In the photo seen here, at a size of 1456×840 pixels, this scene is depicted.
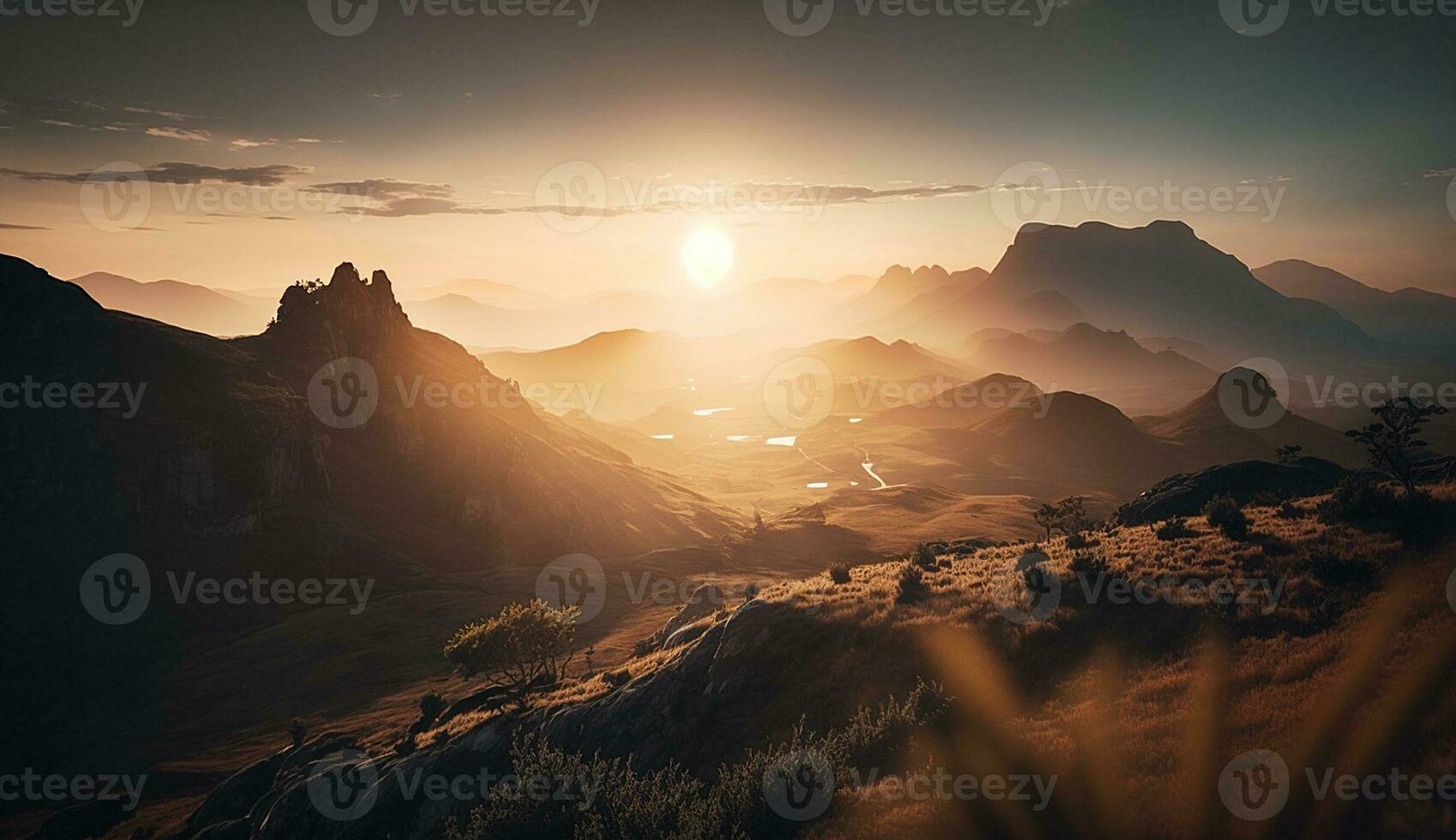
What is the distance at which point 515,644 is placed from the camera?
35406 millimetres

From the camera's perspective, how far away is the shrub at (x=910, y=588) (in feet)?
85.6

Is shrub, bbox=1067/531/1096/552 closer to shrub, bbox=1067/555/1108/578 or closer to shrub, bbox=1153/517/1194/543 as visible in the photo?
shrub, bbox=1153/517/1194/543

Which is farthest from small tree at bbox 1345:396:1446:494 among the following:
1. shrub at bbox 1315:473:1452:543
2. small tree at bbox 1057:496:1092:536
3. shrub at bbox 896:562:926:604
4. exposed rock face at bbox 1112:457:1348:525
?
small tree at bbox 1057:496:1092:536

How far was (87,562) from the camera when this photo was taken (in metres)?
75.8

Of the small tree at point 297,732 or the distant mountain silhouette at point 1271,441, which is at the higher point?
the distant mountain silhouette at point 1271,441

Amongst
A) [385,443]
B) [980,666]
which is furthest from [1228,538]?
[385,443]

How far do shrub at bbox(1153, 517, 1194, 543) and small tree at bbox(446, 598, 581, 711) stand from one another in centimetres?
3146

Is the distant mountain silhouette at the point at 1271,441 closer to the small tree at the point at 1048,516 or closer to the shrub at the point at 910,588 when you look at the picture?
the small tree at the point at 1048,516

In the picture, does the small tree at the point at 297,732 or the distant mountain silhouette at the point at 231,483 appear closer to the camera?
the small tree at the point at 297,732

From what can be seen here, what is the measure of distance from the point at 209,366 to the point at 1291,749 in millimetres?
118438

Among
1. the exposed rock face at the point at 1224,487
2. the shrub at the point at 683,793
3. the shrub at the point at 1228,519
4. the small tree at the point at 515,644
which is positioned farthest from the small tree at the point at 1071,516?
the shrub at the point at 683,793

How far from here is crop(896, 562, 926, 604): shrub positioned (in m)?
26.1

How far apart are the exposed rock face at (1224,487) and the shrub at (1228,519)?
11.5m

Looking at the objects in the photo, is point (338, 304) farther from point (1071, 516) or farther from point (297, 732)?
point (1071, 516)
